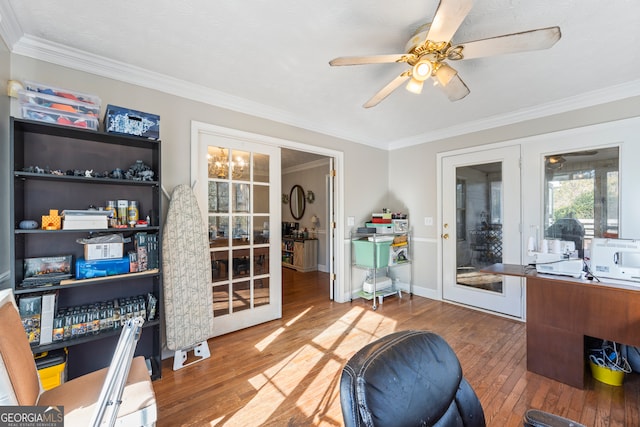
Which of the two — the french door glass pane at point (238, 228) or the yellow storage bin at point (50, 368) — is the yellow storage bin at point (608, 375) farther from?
the yellow storage bin at point (50, 368)

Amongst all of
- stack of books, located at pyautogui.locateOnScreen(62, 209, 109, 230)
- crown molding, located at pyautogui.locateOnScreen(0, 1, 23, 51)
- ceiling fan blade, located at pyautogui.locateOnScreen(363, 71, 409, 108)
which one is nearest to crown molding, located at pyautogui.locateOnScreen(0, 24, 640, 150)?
crown molding, located at pyautogui.locateOnScreen(0, 1, 23, 51)

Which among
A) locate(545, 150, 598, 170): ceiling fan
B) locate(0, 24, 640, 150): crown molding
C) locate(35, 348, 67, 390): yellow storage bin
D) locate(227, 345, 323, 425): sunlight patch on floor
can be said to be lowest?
locate(227, 345, 323, 425): sunlight patch on floor

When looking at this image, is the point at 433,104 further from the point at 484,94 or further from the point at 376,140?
the point at 376,140

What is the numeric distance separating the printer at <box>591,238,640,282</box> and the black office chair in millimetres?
1679

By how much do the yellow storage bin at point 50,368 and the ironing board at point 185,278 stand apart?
2.07 feet

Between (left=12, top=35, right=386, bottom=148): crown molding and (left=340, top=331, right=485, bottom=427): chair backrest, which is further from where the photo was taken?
(left=12, top=35, right=386, bottom=148): crown molding

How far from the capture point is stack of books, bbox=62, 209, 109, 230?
176cm

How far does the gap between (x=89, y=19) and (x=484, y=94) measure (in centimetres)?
330

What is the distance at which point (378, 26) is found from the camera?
5.68ft

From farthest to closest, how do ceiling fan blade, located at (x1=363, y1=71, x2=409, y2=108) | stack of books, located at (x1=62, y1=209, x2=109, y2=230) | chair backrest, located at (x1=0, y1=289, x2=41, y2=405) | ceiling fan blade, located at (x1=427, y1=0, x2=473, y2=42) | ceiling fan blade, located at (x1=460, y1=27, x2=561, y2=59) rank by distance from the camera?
ceiling fan blade, located at (x1=363, y1=71, x2=409, y2=108) → stack of books, located at (x1=62, y1=209, x2=109, y2=230) → ceiling fan blade, located at (x1=460, y1=27, x2=561, y2=59) → ceiling fan blade, located at (x1=427, y1=0, x2=473, y2=42) → chair backrest, located at (x1=0, y1=289, x2=41, y2=405)

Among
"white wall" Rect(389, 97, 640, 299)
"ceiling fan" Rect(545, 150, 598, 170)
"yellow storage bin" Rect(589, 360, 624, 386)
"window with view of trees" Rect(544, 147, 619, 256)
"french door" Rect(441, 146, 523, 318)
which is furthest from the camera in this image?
"french door" Rect(441, 146, 523, 318)

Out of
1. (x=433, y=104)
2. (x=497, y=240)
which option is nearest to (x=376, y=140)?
(x=433, y=104)

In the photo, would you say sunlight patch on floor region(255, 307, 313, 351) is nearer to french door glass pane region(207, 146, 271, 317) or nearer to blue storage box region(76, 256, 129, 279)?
french door glass pane region(207, 146, 271, 317)

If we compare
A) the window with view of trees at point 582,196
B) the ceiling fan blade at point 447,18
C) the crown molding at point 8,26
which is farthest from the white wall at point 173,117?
the window with view of trees at point 582,196
